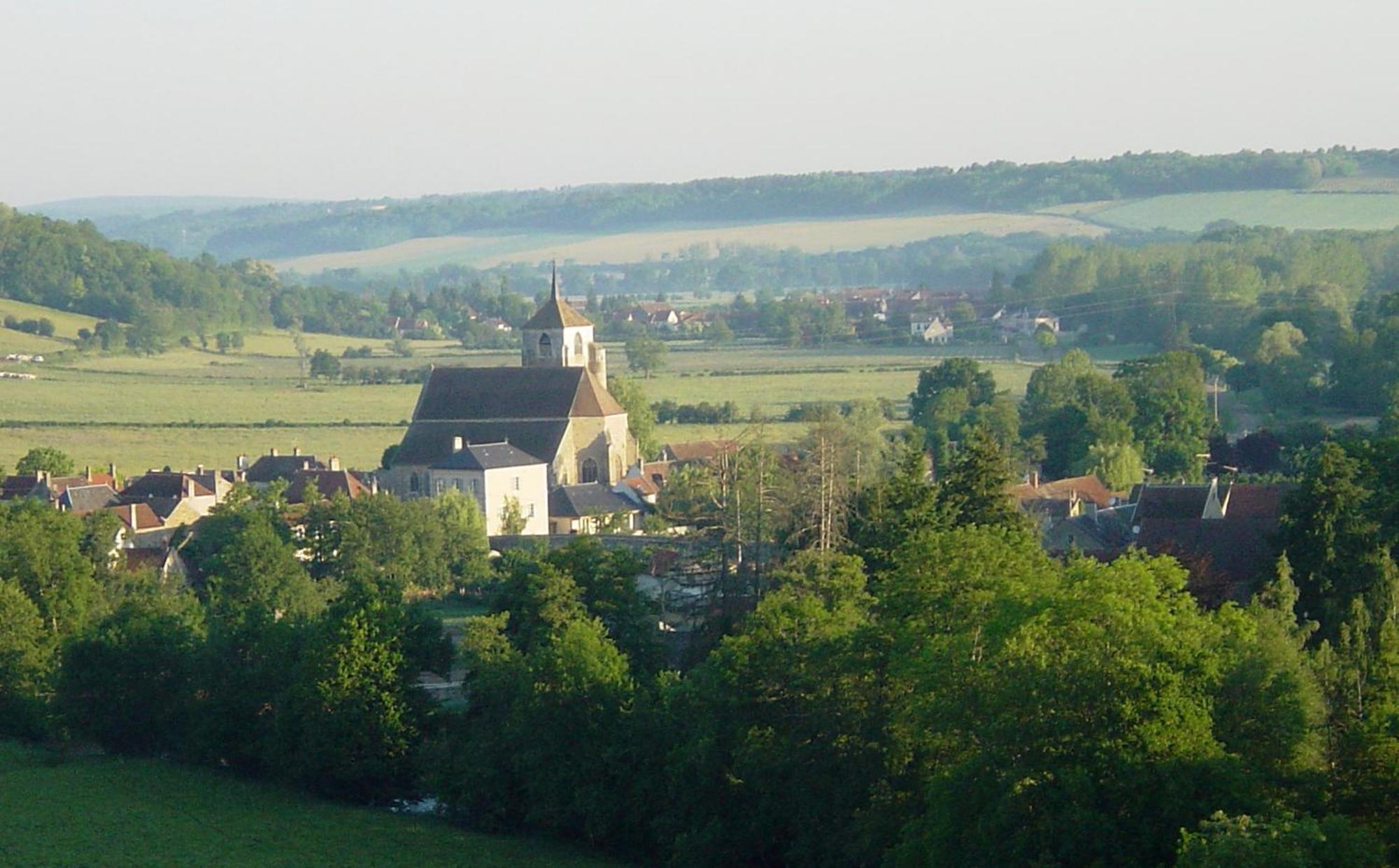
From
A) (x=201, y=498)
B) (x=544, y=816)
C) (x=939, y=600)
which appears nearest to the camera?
(x=939, y=600)

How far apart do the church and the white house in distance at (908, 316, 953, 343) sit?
6559cm

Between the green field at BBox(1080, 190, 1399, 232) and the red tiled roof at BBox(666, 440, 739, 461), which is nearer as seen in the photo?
the red tiled roof at BBox(666, 440, 739, 461)

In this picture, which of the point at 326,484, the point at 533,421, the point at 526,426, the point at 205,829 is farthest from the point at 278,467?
the point at 205,829

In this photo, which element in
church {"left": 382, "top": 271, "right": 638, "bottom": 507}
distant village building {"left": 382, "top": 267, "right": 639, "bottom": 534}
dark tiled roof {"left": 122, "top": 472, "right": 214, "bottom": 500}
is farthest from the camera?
church {"left": 382, "top": 271, "right": 638, "bottom": 507}

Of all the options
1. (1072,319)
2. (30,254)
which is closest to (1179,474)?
(1072,319)

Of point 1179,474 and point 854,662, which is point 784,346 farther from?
point 854,662

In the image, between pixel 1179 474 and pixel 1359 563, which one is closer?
pixel 1359 563

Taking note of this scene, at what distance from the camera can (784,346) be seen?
139 metres

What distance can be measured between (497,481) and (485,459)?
→ 2.87 feet

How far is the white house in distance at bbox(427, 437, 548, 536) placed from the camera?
65.5 metres

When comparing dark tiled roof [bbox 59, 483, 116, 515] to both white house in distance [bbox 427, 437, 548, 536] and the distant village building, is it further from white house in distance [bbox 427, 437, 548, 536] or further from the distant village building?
the distant village building

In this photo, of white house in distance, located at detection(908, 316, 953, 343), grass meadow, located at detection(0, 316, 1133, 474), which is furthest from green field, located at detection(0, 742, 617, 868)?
white house in distance, located at detection(908, 316, 953, 343)

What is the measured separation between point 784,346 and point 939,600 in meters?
110

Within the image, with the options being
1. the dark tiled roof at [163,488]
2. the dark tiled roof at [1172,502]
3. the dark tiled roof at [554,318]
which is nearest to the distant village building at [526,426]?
the dark tiled roof at [554,318]
